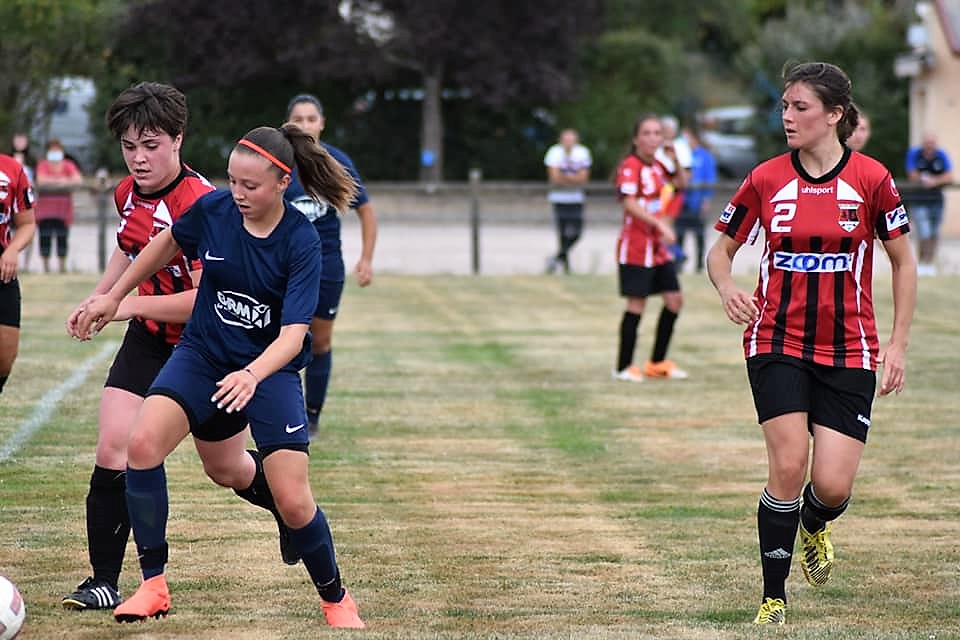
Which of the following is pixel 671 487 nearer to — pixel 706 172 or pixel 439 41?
pixel 706 172

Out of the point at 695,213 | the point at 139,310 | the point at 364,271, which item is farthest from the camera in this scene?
the point at 695,213

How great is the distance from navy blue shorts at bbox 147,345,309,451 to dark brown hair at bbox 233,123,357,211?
2.14 ft

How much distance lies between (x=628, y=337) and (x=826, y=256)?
6.78 meters

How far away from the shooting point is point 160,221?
5.96m

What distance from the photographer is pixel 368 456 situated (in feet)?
30.8

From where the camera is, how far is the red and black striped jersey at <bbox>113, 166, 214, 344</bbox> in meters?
5.94

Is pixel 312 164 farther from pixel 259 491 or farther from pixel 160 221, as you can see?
pixel 259 491

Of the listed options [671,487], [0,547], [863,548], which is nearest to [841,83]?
[863,548]

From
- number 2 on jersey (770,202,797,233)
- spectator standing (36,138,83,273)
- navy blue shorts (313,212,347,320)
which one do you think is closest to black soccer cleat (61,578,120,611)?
number 2 on jersey (770,202,797,233)

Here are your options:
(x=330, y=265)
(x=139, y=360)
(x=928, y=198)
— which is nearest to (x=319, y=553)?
(x=139, y=360)

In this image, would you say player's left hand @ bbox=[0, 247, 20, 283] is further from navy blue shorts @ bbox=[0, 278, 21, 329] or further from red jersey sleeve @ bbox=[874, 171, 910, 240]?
red jersey sleeve @ bbox=[874, 171, 910, 240]

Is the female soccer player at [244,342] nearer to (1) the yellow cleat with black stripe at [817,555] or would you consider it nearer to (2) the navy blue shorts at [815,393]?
(2) the navy blue shorts at [815,393]

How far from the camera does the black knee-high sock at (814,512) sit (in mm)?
6113

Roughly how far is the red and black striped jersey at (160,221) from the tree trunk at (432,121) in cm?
3285
